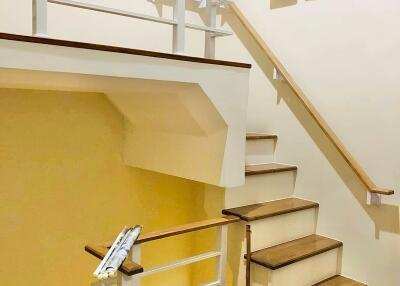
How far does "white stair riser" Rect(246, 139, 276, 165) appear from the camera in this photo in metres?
3.18

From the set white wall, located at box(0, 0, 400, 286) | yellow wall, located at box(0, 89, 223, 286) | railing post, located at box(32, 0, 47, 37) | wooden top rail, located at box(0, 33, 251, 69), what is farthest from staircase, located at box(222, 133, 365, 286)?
railing post, located at box(32, 0, 47, 37)

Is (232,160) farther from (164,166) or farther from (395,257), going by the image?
(395,257)

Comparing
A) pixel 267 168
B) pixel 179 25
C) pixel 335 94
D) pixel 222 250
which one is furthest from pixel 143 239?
pixel 335 94

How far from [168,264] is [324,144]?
152cm

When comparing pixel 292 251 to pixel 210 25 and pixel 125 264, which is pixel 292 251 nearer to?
pixel 125 264

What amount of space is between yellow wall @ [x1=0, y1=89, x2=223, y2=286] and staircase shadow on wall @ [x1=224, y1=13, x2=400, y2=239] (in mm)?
1013

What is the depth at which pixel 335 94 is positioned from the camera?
2.96 m

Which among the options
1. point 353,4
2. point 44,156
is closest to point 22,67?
point 44,156

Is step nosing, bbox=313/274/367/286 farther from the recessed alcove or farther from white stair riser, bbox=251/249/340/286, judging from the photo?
the recessed alcove

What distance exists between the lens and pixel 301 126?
3.17 metres

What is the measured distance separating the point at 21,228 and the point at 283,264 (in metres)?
1.77

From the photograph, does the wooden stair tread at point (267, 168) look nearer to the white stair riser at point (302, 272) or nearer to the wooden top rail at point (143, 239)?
the wooden top rail at point (143, 239)

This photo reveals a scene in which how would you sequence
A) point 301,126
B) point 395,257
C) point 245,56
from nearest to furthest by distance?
1. point 395,257
2. point 301,126
3. point 245,56

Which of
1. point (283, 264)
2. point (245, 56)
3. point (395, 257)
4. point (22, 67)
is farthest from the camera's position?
point (245, 56)
